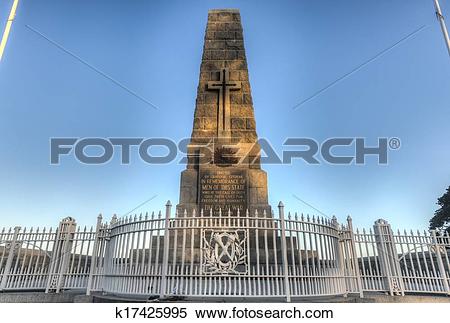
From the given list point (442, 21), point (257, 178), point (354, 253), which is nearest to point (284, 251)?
point (354, 253)

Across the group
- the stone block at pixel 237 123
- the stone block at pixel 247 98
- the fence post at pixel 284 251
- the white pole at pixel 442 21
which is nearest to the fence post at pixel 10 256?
the stone block at pixel 237 123

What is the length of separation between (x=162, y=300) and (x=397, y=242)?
661 cm

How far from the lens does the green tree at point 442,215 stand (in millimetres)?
31325

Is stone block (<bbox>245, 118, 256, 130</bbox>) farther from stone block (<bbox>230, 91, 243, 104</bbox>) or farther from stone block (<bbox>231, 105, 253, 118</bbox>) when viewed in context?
stone block (<bbox>230, 91, 243, 104</bbox>)

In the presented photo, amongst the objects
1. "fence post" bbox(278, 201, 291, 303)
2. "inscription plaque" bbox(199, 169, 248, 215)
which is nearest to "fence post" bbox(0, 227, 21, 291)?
"inscription plaque" bbox(199, 169, 248, 215)

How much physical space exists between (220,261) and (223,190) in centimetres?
306

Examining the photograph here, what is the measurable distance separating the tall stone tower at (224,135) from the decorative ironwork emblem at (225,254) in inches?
82.7

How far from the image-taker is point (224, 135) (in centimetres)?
980

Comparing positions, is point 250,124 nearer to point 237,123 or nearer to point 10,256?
point 237,123

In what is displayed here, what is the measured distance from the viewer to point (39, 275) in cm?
786

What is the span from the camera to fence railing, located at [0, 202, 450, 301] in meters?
5.73
